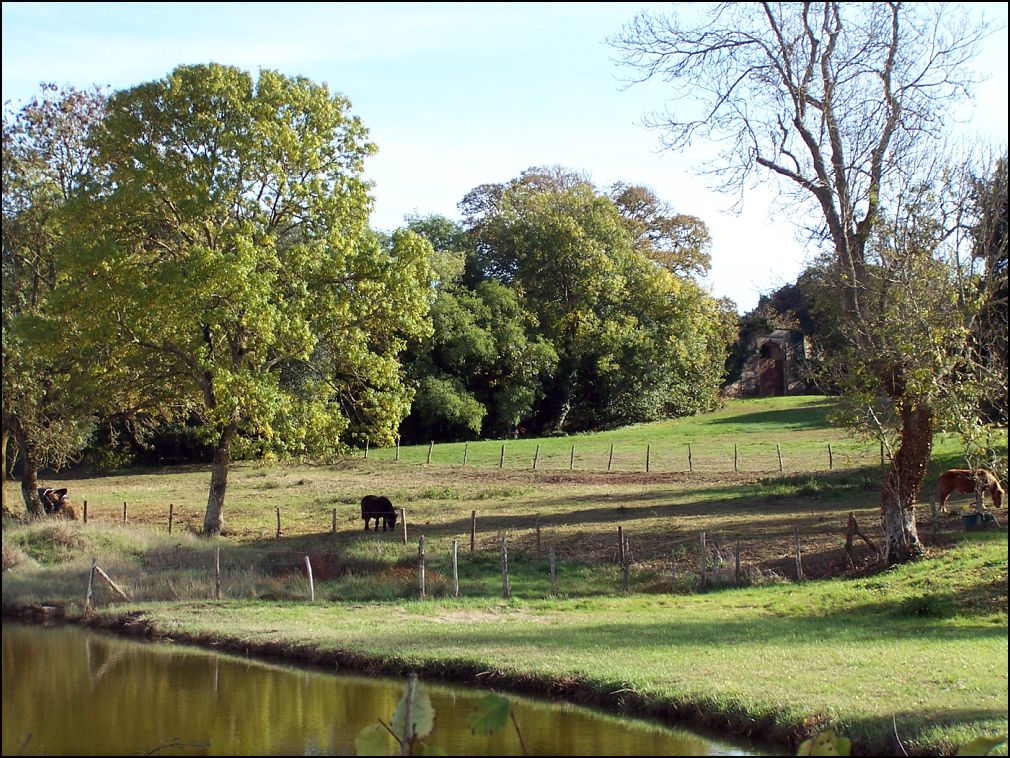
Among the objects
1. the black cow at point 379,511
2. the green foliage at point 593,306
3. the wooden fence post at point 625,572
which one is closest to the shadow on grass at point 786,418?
the green foliage at point 593,306

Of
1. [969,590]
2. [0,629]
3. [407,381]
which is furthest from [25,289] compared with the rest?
[969,590]

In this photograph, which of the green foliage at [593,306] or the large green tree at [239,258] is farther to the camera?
the green foliage at [593,306]

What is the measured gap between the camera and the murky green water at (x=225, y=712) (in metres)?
10.2

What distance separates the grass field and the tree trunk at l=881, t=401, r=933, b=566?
0.60 m

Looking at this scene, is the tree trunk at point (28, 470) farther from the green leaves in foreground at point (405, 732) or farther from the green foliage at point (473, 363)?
the green leaves in foreground at point (405, 732)

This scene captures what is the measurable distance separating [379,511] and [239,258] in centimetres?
852

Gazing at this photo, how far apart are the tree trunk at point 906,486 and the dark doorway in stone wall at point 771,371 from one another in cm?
6104

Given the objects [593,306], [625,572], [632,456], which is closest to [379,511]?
[625,572]

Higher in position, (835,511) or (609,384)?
(609,384)

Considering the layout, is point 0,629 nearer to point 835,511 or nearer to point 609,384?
point 835,511

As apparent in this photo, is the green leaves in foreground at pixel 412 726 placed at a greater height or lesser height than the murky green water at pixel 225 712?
greater

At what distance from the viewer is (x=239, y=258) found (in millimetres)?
29094

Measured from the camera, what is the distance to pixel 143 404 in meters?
34.5

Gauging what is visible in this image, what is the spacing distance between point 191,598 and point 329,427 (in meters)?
9.57
